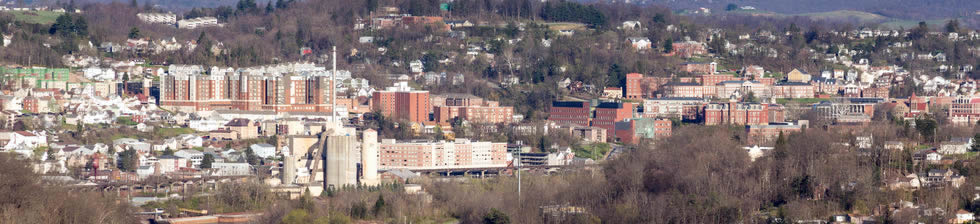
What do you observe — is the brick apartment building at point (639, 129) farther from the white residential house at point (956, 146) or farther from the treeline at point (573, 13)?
the treeline at point (573, 13)

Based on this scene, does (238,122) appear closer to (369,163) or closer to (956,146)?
(369,163)

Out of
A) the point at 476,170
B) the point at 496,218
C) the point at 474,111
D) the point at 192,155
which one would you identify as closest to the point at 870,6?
the point at 474,111

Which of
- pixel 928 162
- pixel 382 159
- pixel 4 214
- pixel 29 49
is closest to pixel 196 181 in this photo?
pixel 382 159

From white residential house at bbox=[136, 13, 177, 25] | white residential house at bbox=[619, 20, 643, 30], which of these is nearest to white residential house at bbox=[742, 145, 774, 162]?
white residential house at bbox=[619, 20, 643, 30]

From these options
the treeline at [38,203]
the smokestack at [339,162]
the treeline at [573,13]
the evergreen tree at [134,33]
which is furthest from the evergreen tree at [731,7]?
the treeline at [38,203]

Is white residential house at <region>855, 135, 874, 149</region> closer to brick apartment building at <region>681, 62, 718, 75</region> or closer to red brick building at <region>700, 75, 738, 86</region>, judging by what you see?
red brick building at <region>700, 75, 738, 86</region>

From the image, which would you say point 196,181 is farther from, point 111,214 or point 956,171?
point 956,171
